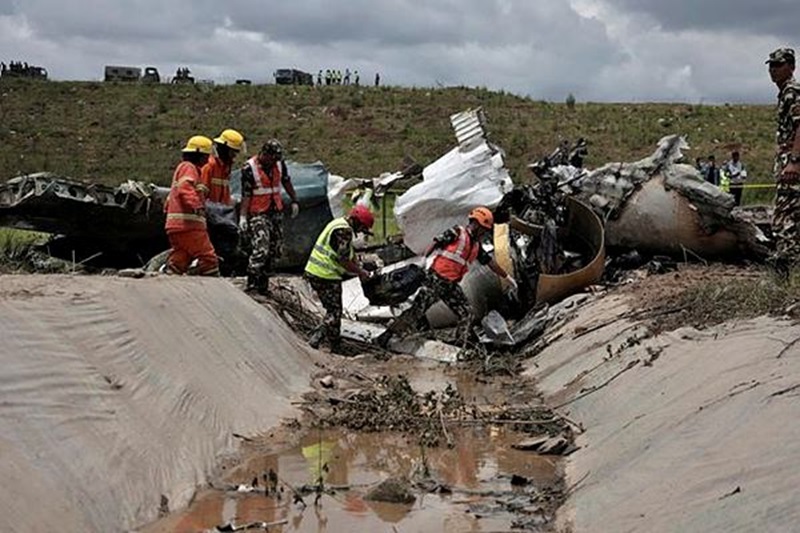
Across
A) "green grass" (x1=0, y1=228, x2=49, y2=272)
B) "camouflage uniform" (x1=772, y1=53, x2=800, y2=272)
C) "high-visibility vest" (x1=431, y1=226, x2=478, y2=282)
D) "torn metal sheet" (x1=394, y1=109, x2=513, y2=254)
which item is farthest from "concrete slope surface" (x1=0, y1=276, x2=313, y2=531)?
"torn metal sheet" (x1=394, y1=109, x2=513, y2=254)

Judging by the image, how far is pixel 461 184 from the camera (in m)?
13.2

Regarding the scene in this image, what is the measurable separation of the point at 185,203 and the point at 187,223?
19 cm

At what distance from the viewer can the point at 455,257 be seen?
10.9 m

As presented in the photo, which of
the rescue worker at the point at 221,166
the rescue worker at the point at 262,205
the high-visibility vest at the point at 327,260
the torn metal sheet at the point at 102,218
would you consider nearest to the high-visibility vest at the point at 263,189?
the rescue worker at the point at 262,205

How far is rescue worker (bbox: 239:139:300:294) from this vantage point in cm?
1030

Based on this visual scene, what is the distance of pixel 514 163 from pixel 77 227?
29.2 m

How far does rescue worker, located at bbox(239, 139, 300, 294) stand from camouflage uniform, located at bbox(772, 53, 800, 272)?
466 centimetres

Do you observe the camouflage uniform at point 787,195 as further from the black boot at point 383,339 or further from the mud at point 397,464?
the black boot at point 383,339

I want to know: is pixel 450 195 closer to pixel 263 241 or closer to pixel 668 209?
pixel 668 209

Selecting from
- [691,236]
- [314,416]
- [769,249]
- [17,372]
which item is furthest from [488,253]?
[17,372]

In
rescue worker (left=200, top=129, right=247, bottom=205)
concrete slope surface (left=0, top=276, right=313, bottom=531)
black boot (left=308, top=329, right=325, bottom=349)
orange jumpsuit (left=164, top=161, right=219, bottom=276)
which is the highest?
rescue worker (left=200, top=129, right=247, bottom=205)

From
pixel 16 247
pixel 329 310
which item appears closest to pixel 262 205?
pixel 329 310

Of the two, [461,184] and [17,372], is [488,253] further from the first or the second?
[17,372]

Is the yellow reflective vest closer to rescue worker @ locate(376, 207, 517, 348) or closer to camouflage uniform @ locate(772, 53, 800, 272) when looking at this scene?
rescue worker @ locate(376, 207, 517, 348)
